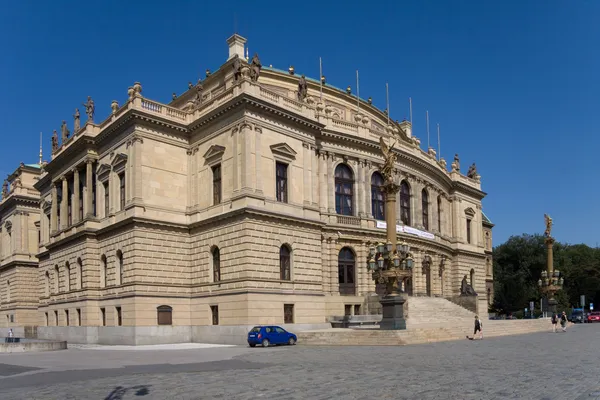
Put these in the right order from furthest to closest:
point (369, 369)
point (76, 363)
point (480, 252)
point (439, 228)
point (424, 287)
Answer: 1. point (480, 252)
2. point (439, 228)
3. point (424, 287)
4. point (76, 363)
5. point (369, 369)

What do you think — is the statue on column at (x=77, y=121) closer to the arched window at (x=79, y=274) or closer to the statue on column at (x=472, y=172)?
the arched window at (x=79, y=274)

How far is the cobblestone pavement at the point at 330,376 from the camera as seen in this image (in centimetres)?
1489

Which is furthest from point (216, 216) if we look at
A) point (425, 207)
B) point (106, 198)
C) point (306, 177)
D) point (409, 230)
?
point (425, 207)

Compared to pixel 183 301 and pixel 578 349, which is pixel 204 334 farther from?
pixel 578 349

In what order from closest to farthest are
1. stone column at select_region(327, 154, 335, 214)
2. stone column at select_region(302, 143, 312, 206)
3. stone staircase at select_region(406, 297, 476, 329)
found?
stone staircase at select_region(406, 297, 476, 329) < stone column at select_region(302, 143, 312, 206) < stone column at select_region(327, 154, 335, 214)

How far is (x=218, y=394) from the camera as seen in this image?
1522cm

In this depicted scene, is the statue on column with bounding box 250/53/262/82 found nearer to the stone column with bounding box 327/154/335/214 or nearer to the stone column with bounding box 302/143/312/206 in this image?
the stone column with bounding box 302/143/312/206

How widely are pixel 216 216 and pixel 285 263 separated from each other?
5835 millimetres

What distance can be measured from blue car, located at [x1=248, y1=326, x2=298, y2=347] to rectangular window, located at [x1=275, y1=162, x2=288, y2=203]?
10446 millimetres

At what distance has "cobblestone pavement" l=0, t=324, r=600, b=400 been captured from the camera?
48.9 ft

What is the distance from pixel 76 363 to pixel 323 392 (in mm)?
15684

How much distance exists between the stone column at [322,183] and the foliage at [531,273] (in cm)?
5731

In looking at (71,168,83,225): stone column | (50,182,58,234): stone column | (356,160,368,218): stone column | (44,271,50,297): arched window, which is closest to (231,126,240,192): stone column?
(356,160,368,218): stone column

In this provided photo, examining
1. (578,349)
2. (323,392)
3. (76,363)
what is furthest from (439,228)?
(323,392)
